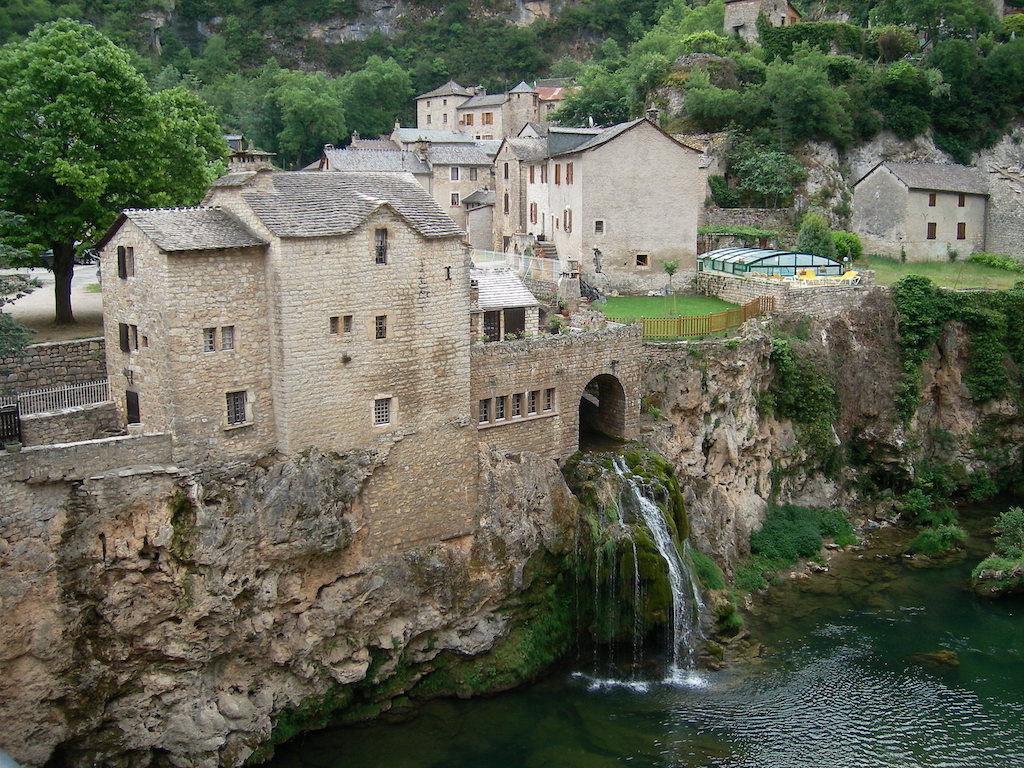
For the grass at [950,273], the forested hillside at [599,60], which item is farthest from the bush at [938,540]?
the forested hillside at [599,60]

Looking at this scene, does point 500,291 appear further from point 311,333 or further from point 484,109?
point 484,109

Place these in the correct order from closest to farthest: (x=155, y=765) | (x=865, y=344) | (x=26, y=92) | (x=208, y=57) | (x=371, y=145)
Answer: (x=155, y=765), (x=26, y=92), (x=865, y=344), (x=371, y=145), (x=208, y=57)

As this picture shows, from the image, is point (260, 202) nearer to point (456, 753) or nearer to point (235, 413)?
point (235, 413)

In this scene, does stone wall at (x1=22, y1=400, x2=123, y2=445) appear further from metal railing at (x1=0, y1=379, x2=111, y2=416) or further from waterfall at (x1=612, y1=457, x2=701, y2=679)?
waterfall at (x1=612, y1=457, x2=701, y2=679)

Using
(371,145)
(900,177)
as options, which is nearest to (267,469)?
(900,177)

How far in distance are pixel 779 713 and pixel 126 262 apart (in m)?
20.5

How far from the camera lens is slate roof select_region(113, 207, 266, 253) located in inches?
979

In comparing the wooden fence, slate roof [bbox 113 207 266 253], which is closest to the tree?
the wooden fence

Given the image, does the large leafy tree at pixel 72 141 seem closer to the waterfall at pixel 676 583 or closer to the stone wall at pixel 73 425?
the stone wall at pixel 73 425

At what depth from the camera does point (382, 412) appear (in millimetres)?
28484

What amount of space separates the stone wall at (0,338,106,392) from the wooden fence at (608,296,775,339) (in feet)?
57.6

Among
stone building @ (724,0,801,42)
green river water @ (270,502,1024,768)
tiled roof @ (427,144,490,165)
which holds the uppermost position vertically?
stone building @ (724,0,801,42)

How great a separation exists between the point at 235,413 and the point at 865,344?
28193 millimetres

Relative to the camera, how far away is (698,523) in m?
35.9
